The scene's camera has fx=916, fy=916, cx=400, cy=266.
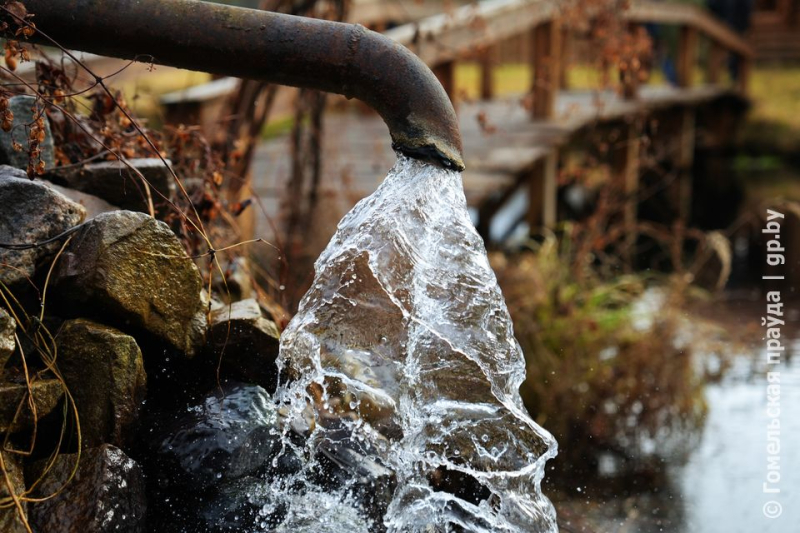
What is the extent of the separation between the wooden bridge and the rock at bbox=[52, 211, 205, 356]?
2.35 metres

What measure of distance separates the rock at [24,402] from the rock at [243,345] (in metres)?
0.43

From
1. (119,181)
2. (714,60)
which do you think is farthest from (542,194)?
(714,60)

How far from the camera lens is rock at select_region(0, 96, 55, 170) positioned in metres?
2.44

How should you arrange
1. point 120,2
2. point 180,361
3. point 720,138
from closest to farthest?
point 120,2 < point 180,361 < point 720,138

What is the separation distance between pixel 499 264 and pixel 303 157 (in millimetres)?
1332

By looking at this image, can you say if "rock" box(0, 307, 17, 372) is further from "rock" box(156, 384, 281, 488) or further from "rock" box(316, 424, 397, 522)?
"rock" box(316, 424, 397, 522)

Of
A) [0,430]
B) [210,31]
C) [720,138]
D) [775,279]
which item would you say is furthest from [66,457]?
A: [720,138]

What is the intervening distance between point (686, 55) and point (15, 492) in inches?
498

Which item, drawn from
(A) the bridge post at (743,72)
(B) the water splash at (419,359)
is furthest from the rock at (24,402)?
(A) the bridge post at (743,72)

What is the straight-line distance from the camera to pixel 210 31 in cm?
206

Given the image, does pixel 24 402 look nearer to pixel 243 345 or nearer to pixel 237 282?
pixel 243 345

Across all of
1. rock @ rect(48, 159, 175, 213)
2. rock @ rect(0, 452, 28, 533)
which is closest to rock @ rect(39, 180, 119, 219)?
rock @ rect(48, 159, 175, 213)

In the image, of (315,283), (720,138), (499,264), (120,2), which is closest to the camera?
(120,2)

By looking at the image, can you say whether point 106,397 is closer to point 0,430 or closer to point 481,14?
point 0,430
